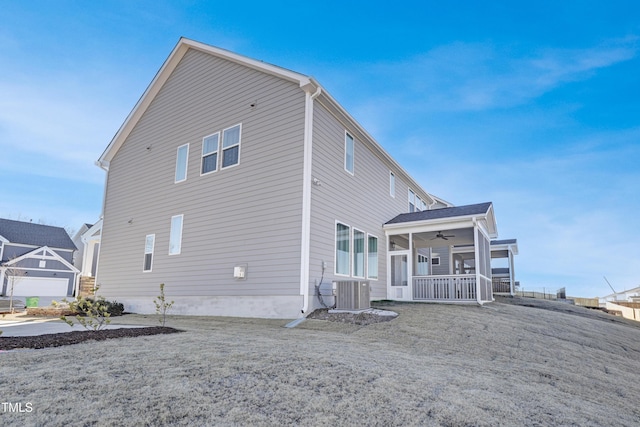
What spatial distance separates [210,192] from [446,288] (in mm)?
8125

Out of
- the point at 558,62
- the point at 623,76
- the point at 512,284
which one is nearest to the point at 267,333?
the point at 558,62

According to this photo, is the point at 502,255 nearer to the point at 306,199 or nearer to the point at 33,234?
the point at 306,199

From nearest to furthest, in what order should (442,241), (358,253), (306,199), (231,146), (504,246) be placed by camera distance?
(306,199)
(231,146)
(358,253)
(442,241)
(504,246)

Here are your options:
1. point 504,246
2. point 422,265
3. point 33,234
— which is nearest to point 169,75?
point 422,265

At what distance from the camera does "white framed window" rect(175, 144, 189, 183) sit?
12920mm

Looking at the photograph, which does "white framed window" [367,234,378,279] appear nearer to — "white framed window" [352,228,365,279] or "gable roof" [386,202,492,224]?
"white framed window" [352,228,365,279]

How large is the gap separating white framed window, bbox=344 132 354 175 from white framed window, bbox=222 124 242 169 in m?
3.17

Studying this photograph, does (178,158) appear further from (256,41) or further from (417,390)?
(417,390)

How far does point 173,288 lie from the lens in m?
12.2

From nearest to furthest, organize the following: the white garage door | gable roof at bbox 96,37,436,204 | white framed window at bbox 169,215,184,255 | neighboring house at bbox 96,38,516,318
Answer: neighboring house at bbox 96,38,516,318, gable roof at bbox 96,37,436,204, white framed window at bbox 169,215,184,255, the white garage door

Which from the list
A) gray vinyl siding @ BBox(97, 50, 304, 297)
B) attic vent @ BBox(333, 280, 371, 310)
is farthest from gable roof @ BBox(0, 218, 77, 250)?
attic vent @ BBox(333, 280, 371, 310)

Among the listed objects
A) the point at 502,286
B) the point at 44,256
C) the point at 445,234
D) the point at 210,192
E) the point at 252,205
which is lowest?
the point at 502,286

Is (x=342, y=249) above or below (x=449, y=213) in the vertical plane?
below

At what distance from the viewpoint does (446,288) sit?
13047mm
